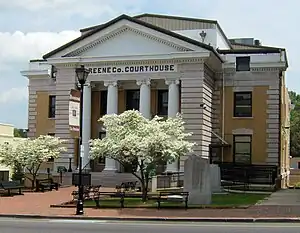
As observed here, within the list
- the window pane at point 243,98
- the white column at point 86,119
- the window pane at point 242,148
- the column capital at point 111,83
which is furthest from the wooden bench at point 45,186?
the window pane at point 243,98

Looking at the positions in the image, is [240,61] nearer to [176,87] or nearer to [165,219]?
[176,87]

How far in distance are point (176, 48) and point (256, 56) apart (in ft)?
23.1

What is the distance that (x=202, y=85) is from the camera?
4541 centimetres

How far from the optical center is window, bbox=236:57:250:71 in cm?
4862

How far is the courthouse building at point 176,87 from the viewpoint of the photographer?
45781mm

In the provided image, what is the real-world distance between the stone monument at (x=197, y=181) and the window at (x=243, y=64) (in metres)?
21.7

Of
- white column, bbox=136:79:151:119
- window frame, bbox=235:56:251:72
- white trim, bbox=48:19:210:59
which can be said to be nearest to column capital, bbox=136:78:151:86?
white column, bbox=136:79:151:119

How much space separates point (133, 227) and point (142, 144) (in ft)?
35.4

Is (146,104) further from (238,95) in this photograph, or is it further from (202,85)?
(238,95)

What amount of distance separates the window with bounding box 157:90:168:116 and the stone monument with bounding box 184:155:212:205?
70.5 feet

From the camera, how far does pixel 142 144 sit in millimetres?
30109


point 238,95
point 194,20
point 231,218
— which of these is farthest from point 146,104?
point 231,218

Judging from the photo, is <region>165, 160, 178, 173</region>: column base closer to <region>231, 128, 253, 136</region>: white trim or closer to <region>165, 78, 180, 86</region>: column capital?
<region>165, 78, 180, 86</region>: column capital

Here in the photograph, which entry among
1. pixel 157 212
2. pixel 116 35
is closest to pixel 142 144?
pixel 157 212
